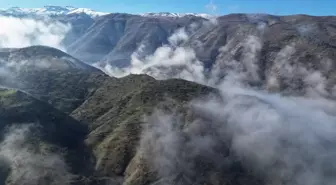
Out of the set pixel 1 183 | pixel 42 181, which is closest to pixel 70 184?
pixel 42 181

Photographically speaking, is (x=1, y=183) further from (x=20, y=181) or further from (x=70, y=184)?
(x=70, y=184)

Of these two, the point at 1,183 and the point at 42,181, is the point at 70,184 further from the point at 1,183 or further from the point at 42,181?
the point at 1,183

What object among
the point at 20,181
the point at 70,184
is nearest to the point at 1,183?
the point at 20,181
